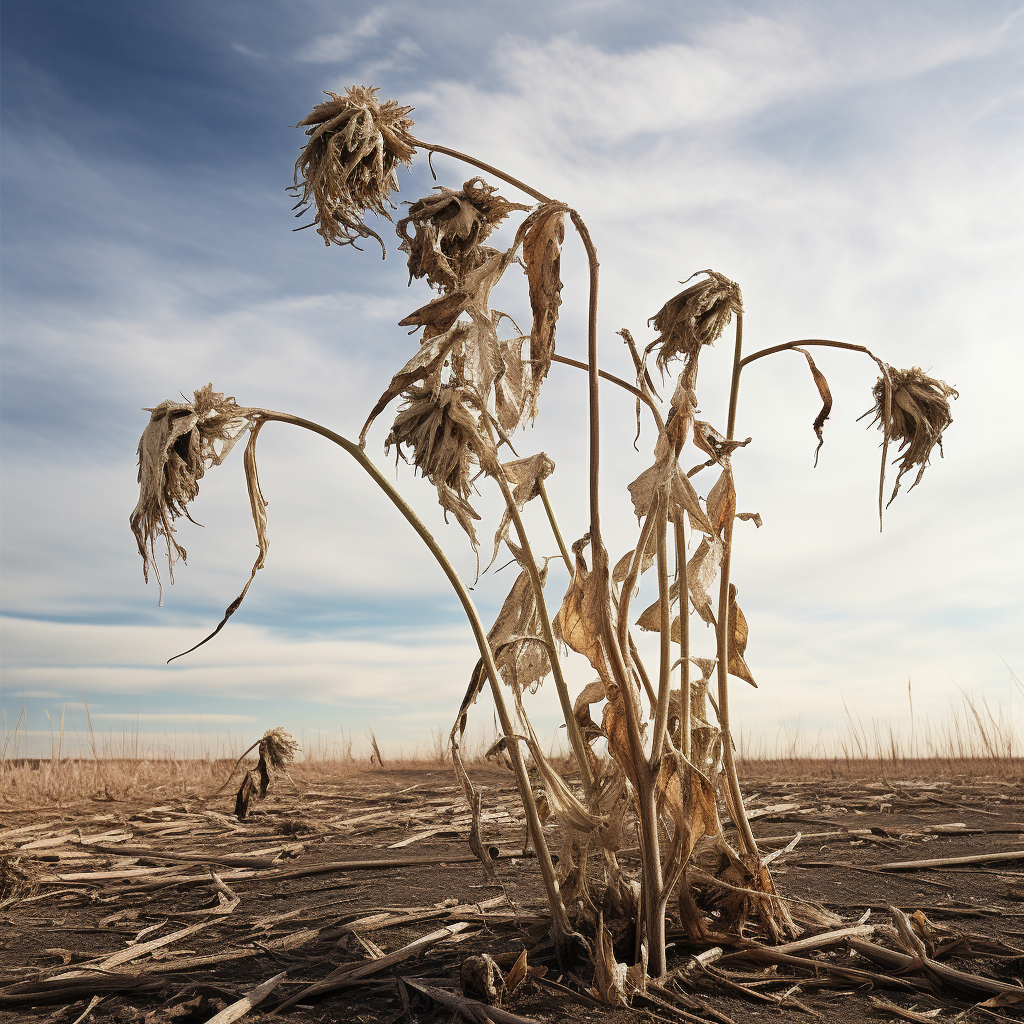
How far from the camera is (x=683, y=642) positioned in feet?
6.66

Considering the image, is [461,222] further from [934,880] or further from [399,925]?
[934,880]

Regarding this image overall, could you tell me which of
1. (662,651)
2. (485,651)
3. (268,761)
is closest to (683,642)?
(662,651)

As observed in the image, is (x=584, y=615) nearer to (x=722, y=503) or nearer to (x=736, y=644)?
(x=722, y=503)

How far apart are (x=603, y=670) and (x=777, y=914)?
981 millimetres

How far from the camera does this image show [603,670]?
1.95 m

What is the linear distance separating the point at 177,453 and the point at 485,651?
903 mm

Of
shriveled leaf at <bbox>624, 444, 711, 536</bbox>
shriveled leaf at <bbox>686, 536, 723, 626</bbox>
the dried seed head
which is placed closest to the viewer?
shriveled leaf at <bbox>624, 444, 711, 536</bbox>

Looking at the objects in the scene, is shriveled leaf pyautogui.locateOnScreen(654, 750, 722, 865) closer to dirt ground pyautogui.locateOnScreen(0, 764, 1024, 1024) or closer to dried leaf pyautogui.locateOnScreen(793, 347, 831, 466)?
dirt ground pyautogui.locateOnScreen(0, 764, 1024, 1024)

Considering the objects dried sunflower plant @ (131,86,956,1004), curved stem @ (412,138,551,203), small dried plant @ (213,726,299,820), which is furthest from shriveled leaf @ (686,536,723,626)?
small dried plant @ (213,726,299,820)

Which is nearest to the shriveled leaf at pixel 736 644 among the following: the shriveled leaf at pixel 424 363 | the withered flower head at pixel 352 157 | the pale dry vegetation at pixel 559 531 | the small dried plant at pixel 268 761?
the pale dry vegetation at pixel 559 531

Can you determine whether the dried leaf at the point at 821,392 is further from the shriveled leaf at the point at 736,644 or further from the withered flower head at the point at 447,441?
the withered flower head at the point at 447,441

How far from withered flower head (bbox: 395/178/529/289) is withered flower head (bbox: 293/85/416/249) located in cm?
13

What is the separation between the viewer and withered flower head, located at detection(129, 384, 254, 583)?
192 centimetres

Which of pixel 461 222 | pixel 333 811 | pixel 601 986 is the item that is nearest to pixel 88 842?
pixel 333 811
